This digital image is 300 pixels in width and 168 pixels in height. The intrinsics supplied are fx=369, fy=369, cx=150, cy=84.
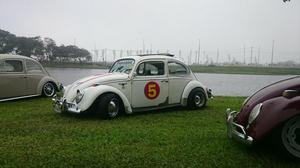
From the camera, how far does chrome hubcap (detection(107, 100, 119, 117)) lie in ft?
27.8

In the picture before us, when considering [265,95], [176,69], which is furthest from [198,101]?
[265,95]

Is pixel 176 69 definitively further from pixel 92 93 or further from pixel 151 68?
pixel 92 93

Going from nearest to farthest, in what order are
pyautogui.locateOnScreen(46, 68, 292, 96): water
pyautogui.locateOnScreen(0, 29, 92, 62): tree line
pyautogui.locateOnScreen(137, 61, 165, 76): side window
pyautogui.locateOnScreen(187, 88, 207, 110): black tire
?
pyautogui.locateOnScreen(137, 61, 165, 76): side window, pyautogui.locateOnScreen(187, 88, 207, 110): black tire, pyautogui.locateOnScreen(46, 68, 292, 96): water, pyautogui.locateOnScreen(0, 29, 92, 62): tree line

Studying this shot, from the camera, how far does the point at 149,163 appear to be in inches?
197

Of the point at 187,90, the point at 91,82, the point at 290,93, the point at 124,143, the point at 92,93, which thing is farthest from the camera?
the point at 187,90

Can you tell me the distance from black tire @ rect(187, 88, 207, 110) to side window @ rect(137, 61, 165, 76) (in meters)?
1.13

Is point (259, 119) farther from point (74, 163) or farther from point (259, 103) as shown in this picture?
point (74, 163)

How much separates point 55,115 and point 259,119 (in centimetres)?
554

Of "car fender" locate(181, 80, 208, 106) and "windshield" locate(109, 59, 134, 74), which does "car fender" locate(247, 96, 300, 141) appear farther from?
"car fender" locate(181, 80, 208, 106)

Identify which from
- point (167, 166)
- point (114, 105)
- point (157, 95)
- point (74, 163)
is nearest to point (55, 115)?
point (114, 105)

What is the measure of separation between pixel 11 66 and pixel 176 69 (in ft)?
18.8

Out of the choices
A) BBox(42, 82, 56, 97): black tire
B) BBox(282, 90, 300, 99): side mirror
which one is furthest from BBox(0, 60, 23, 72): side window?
BBox(282, 90, 300, 99): side mirror

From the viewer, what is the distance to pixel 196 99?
406 inches

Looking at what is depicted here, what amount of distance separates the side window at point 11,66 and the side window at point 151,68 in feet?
16.7
